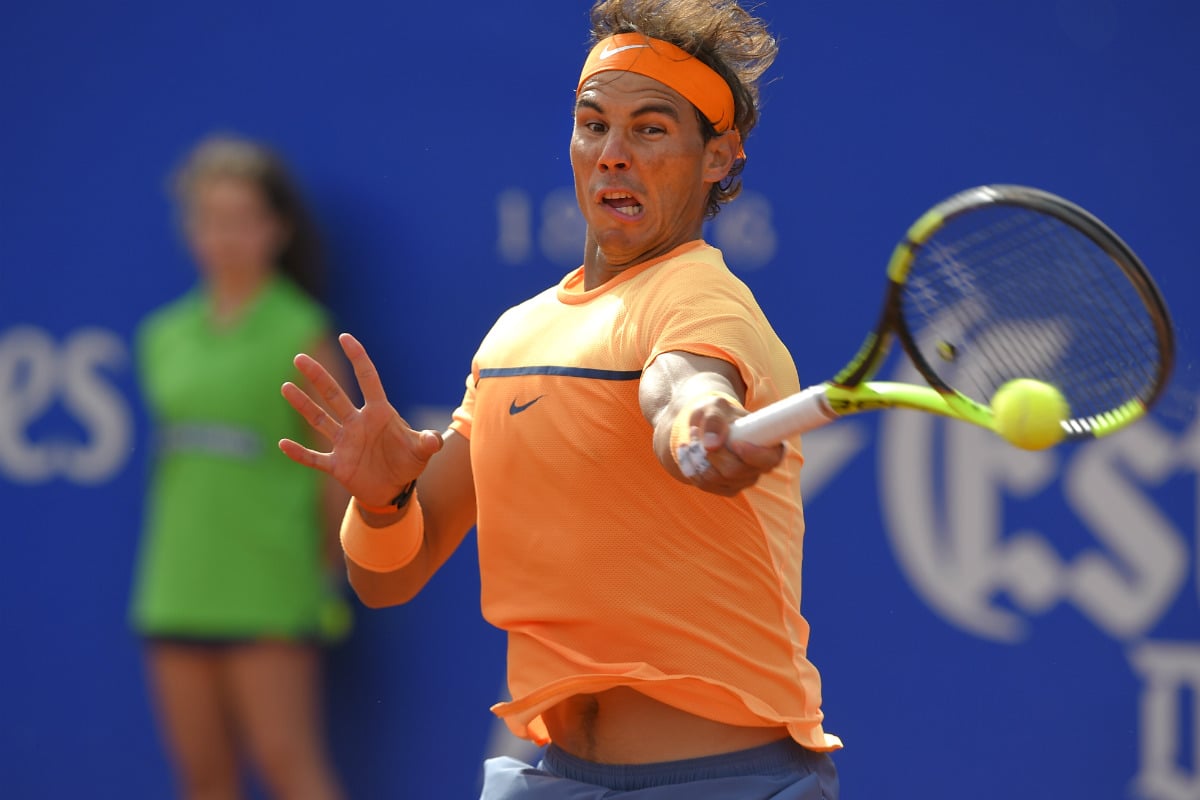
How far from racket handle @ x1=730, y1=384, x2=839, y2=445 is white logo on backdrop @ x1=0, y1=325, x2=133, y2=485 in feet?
11.1

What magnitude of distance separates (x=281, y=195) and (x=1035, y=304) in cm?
276

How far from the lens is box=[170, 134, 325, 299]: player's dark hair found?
469 cm

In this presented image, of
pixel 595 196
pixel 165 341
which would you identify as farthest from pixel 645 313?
pixel 165 341

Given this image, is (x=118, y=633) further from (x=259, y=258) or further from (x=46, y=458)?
(x=259, y=258)

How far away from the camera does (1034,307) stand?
2.41 metres

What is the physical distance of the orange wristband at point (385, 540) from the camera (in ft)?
8.61

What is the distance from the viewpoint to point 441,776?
475 centimetres

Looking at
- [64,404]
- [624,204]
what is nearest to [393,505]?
[624,204]

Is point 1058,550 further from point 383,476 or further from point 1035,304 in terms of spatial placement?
point 383,476

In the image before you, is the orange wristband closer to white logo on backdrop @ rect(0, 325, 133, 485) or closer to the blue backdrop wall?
the blue backdrop wall

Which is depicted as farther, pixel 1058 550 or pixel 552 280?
pixel 552 280

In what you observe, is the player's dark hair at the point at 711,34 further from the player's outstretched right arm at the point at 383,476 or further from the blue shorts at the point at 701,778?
the blue shorts at the point at 701,778

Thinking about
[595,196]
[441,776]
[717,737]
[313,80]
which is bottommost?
[441,776]

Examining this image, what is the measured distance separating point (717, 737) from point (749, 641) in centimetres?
14
